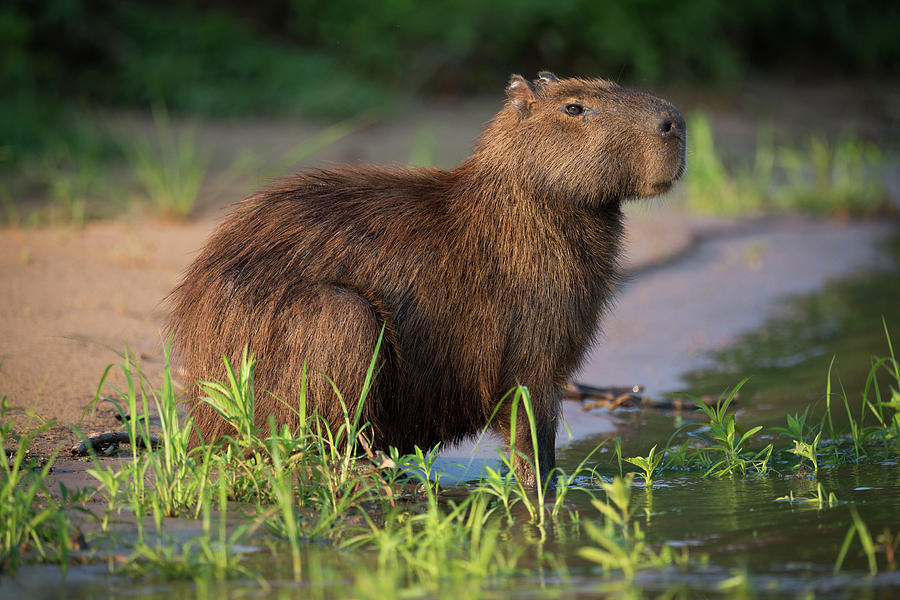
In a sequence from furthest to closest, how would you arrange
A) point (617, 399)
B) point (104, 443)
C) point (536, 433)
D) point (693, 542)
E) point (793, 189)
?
point (793, 189)
point (617, 399)
point (104, 443)
point (536, 433)
point (693, 542)

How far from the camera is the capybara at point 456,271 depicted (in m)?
3.79

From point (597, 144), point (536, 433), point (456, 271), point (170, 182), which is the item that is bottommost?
point (536, 433)

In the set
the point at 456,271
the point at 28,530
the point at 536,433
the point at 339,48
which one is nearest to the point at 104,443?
the point at 28,530

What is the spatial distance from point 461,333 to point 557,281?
1.25ft

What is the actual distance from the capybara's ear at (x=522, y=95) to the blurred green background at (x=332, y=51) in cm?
655

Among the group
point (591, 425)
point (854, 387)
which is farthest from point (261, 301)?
point (854, 387)

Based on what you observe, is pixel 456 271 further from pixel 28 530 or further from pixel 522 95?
pixel 28 530

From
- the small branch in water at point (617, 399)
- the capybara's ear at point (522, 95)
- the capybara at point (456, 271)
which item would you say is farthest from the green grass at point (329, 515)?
the capybara's ear at point (522, 95)

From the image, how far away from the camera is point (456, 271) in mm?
3939

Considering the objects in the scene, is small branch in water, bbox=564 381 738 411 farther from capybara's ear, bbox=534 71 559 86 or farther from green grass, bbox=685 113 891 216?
green grass, bbox=685 113 891 216

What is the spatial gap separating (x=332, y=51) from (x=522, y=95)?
34.4 feet

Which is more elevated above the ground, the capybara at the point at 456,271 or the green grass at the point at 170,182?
the green grass at the point at 170,182

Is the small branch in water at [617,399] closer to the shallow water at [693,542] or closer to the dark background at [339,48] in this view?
the shallow water at [693,542]

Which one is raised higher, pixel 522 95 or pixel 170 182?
pixel 170 182
